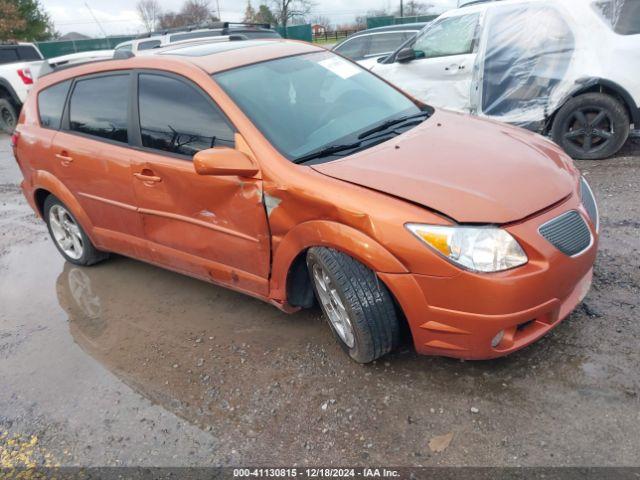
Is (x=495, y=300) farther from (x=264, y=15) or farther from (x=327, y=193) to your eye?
(x=264, y=15)

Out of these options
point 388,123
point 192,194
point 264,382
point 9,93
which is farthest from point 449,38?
point 9,93

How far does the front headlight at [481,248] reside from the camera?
224 centimetres

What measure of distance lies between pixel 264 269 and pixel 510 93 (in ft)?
14.2

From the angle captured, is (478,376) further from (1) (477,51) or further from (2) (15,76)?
(2) (15,76)

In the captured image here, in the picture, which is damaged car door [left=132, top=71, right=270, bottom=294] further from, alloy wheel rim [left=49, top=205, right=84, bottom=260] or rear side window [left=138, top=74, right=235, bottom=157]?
alloy wheel rim [left=49, top=205, right=84, bottom=260]

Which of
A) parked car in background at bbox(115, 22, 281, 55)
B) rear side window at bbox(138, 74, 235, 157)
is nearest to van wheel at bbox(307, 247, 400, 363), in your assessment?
rear side window at bbox(138, 74, 235, 157)

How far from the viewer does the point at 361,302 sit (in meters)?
2.50

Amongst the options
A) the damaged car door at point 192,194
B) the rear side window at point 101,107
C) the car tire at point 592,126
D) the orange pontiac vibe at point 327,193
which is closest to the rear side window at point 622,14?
the car tire at point 592,126

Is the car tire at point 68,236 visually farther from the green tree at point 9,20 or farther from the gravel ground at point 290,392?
the green tree at point 9,20

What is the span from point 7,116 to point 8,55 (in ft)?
4.74

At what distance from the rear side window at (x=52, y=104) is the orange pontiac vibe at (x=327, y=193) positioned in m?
0.02

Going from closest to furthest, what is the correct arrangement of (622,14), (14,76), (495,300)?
(495,300) → (622,14) → (14,76)

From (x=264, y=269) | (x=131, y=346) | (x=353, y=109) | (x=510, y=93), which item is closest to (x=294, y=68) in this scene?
(x=353, y=109)

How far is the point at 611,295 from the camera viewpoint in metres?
3.14
